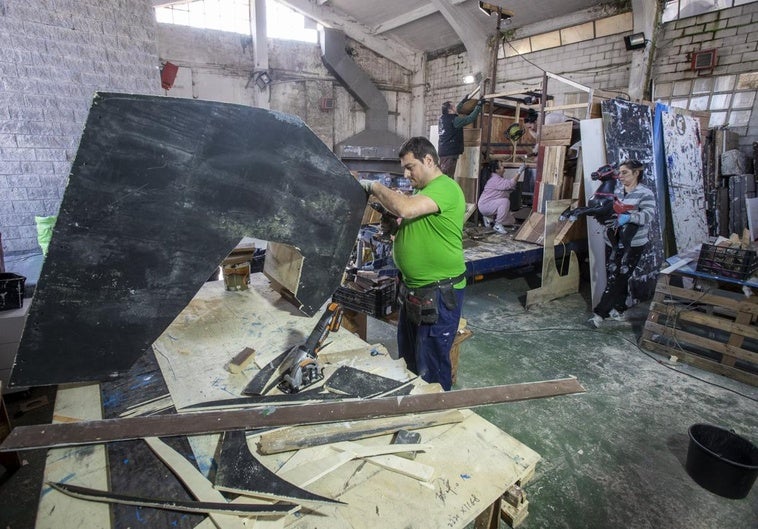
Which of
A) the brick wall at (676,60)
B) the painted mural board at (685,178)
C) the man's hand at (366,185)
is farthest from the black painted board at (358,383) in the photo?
the brick wall at (676,60)

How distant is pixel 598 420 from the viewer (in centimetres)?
264

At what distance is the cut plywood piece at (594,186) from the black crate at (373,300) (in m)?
2.98

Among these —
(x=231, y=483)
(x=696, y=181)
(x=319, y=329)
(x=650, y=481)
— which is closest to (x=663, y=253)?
(x=696, y=181)

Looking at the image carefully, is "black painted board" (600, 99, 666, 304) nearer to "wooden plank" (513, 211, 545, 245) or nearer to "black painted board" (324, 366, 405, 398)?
"wooden plank" (513, 211, 545, 245)

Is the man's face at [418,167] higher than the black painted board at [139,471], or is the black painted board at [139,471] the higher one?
the man's face at [418,167]

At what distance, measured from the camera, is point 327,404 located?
4.43 ft

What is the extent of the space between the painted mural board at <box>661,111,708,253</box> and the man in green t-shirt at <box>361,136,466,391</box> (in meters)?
4.56

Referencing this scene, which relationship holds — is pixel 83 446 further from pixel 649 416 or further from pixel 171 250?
pixel 649 416

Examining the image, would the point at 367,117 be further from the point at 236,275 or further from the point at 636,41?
the point at 236,275

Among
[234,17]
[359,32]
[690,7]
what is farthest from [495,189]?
[234,17]

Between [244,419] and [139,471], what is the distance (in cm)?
31

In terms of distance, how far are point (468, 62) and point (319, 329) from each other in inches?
409

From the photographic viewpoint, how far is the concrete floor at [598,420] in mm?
1959

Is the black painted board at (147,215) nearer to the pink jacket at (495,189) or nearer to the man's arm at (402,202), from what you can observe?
the man's arm at (402,202)
